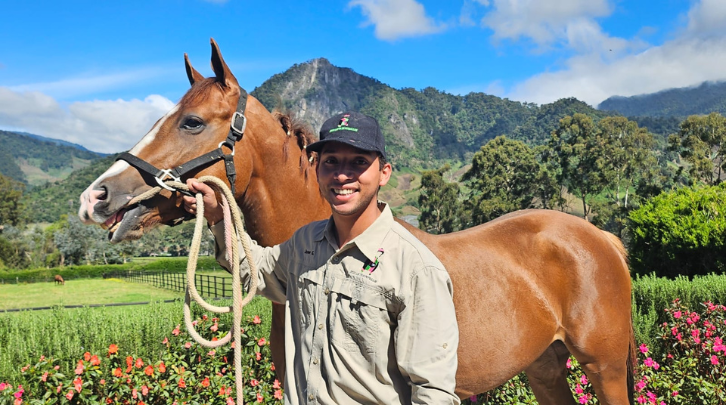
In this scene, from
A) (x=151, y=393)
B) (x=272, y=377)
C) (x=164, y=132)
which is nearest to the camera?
(x=164, y=132)

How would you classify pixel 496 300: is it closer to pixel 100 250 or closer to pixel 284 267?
pixel 284 267

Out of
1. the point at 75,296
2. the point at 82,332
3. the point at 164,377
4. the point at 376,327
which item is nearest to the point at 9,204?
the point at 75,296

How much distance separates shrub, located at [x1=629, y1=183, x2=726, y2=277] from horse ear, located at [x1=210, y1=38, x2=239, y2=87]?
8383 millimetres

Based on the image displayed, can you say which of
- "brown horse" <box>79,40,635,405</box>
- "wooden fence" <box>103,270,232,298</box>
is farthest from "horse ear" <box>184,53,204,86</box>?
"wooden fence" <box>103,270,232,298</box>

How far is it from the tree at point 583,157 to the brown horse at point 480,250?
4221 centimetres

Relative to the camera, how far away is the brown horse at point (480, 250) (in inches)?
90.7

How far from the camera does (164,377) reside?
14.5 ft

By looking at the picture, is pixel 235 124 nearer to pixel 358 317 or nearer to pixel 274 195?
pixel 274 195

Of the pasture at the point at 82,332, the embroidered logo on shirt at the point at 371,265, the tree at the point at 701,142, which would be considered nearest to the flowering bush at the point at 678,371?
the pasture at the point at 82,332

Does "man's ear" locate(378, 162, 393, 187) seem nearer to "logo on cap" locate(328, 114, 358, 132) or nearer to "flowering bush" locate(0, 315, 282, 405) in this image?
"logo on cap" locate(328, 114, 358, 132)

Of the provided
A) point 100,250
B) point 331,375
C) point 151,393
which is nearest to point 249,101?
point 331,375

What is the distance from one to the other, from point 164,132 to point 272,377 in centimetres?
348

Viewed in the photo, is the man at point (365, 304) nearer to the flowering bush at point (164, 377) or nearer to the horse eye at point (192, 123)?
the horse eye at point (192, 123)

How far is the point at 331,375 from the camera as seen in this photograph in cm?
158
